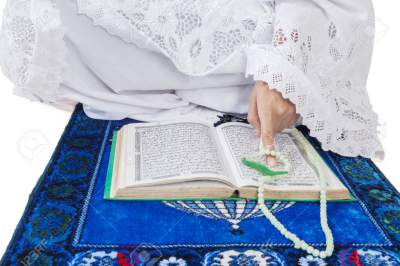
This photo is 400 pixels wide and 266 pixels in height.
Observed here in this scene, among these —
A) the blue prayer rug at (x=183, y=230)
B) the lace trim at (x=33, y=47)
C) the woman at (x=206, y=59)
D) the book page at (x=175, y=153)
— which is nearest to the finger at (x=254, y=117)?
the woman at (x=206, y=59)

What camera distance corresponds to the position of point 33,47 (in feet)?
4.57

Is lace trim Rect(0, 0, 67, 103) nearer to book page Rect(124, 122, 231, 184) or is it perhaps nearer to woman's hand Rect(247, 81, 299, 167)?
book page Rect(124, 122, 231, 184)

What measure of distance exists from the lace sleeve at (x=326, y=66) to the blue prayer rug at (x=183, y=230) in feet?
0.57

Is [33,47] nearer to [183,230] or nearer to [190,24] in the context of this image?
[190,24]

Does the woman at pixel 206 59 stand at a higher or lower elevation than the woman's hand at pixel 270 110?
higher

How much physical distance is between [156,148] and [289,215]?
1.17 ft

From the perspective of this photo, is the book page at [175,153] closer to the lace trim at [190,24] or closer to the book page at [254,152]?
the book page at [254,152]

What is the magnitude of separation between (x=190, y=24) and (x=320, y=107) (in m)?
0.42

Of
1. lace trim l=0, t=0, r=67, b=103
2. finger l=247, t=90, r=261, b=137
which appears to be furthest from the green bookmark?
lace trim l=0, t=0, r=67, b=103

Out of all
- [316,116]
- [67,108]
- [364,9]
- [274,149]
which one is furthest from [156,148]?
[364,9]

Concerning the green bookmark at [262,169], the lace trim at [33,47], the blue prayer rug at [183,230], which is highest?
the lace trim at [33,47]

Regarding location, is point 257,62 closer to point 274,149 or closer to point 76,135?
point 274,149

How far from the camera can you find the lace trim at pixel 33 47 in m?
1.38

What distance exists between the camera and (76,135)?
1.49 metres
